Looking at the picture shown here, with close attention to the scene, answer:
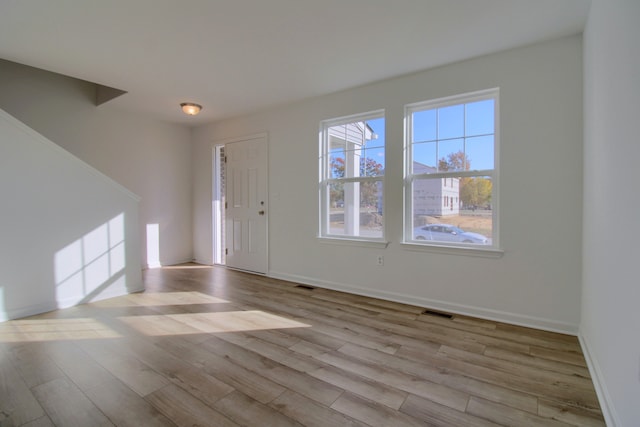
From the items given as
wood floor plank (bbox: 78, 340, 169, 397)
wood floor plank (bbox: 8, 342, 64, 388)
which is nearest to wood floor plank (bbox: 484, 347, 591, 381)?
wood floor plank (bbox: 78, 340, 169, 397)

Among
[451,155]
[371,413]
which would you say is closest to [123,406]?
[371,413]

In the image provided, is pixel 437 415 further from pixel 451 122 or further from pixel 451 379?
pixel 451 122

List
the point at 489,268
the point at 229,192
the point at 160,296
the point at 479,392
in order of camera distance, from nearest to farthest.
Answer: the point at 479,392
the point at 489,268
the point at 160,296
the point at 229,192

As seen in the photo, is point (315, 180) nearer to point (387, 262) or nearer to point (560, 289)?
point (387, 262)

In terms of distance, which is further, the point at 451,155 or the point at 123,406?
the point at 451,155

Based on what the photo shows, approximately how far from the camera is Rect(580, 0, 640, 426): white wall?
1264 mm

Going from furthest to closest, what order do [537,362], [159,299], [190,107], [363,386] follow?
[190,107], [159,299], [537,362], [363,386]

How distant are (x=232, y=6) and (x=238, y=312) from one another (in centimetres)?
267

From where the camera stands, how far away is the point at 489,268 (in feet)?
9.34

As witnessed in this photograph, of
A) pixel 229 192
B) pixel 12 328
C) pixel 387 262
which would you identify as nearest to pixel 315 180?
pixel 387 262

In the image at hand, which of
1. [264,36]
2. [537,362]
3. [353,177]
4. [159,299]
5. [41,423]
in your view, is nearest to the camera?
[41,423]

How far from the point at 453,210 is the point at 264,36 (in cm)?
244

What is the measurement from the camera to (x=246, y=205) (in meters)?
4.84

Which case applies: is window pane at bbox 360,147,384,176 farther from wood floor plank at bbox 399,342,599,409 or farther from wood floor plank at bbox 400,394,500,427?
wood floor plank at bbox 400,394,500,427
